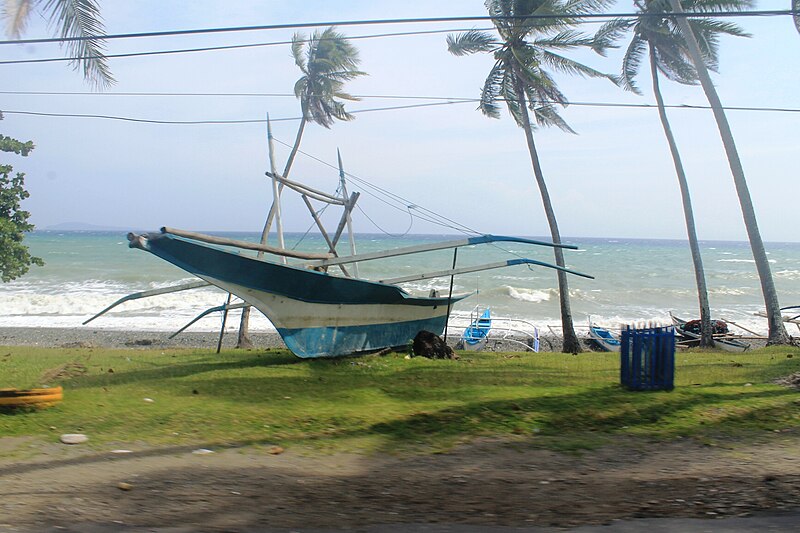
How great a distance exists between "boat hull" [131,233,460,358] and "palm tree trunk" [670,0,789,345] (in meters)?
8.11

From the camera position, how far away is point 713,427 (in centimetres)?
732

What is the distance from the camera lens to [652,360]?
899cm

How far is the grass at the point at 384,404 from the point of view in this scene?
705 centimetres

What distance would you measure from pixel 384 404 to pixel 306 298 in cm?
353

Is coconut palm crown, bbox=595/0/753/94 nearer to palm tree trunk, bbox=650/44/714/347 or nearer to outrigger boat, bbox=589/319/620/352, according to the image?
palm tree trunk, bbox=650/44/714/347

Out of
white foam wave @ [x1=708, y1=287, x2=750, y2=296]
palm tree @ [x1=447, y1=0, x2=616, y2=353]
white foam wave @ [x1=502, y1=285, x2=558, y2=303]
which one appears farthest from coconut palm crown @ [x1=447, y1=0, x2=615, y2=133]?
white foam wave @ [x1=708, y1=287, x2=750, y2=296]

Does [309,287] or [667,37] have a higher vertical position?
[667,37]

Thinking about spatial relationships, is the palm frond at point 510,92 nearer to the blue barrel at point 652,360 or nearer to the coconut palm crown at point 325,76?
the coconut palm crown at point 325,76

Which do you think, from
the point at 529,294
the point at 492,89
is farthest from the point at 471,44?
the point at 529,294

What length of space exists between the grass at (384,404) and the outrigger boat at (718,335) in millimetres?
6848

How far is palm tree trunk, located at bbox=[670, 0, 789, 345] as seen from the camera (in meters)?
16.2

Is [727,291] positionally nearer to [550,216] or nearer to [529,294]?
[529,294]

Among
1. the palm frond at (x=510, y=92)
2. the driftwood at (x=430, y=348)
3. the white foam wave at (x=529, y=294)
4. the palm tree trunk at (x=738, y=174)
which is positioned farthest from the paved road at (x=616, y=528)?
the white foam wave at (x=529, y=294)

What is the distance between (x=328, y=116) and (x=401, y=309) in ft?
25.9
